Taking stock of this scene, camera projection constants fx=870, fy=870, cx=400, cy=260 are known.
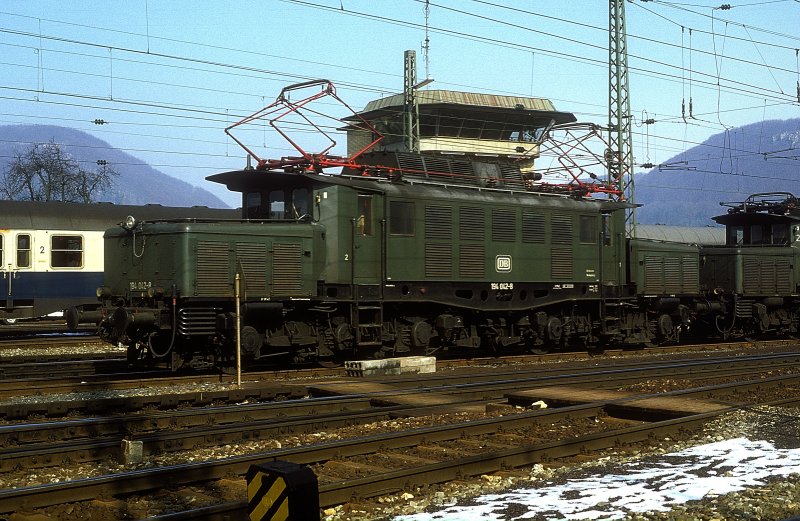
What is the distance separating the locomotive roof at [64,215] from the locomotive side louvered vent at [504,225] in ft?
39.9

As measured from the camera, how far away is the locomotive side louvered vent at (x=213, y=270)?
A: 1627 centimetres

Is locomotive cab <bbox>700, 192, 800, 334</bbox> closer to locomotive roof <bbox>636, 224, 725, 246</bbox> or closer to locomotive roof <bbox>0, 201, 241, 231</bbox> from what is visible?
locomotive roof <bbox>0, 201, 241, 231</bbox>

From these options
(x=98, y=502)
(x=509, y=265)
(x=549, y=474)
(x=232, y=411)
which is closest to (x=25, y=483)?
(x=98, y=502)

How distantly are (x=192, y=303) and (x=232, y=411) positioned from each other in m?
4.93

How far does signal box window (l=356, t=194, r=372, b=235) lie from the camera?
18.3 metres

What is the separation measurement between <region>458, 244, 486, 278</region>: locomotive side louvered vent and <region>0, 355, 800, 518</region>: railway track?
4.75 m

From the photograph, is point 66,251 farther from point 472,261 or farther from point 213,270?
point 472,261

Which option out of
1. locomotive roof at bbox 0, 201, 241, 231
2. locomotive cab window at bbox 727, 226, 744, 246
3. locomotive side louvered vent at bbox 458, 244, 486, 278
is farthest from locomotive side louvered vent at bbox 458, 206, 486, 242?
locomotive cab window at bbox 727, 226, 744, 246

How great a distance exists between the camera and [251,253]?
17.0m

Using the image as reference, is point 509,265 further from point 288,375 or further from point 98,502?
point 98,502

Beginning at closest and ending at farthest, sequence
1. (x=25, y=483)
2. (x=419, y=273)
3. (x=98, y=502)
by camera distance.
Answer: (x=98, y=502) → (x=25, y=483) → (x=419, y=273)

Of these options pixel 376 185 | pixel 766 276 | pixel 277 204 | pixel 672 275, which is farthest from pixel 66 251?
pixel 766 276

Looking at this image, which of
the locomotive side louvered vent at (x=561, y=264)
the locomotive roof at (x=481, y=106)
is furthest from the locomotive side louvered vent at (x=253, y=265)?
the locomotive roof at (x=481, y=106)

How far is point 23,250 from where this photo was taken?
27016 mm
